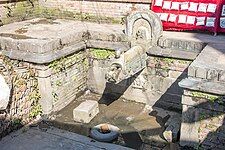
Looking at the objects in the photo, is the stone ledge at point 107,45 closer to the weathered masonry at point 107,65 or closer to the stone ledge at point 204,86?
the weathered masonry at point 107,65

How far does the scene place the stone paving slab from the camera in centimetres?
602

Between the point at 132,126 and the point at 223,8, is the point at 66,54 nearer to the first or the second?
the point at 132,126

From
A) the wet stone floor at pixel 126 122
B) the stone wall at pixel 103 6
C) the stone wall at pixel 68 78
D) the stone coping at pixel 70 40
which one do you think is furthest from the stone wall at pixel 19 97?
the stone wall at pixel 103 6

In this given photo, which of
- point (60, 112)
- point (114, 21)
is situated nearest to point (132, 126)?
point (60, 112)

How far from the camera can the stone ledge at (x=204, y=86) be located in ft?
17.3

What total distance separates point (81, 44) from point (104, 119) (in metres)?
2.29

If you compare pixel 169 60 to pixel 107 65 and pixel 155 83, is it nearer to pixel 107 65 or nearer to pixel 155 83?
pixel 155 83

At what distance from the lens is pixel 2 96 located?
614 cm

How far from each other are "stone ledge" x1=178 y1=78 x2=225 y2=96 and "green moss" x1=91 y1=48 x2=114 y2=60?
3.07 m

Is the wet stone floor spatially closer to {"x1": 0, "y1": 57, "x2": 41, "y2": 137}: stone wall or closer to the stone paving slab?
the stone paving slab

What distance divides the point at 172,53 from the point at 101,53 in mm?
2149

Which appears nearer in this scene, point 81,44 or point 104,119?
point 104,119

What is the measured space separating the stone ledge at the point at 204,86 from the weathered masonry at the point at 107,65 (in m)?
0.02

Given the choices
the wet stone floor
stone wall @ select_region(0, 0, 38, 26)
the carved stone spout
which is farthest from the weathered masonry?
stone wall @ select_region(0, 0, 38, 26)
